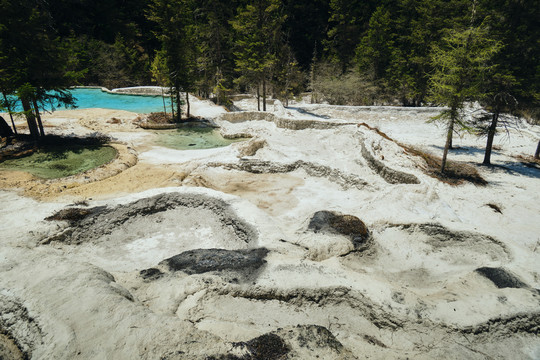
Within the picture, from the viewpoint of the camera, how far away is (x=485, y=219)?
10875 mm

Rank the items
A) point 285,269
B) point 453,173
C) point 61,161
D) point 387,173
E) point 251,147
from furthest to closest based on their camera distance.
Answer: point 251,147, point 453,173, point 61,161, point 387,173, point 285,269

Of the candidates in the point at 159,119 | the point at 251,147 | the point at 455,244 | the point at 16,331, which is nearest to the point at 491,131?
the point at 455,244

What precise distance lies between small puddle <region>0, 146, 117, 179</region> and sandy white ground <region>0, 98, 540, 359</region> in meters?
1.51

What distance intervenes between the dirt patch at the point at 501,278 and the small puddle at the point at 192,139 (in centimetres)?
1813

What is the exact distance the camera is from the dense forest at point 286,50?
15289 millimetres

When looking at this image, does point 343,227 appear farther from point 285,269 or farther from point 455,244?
point 455,244

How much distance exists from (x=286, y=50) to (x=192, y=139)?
26407 mm

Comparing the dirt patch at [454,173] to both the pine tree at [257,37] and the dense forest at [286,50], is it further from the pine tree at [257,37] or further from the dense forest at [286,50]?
the pine tree at [257,37]

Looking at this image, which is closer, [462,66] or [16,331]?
[16,331]

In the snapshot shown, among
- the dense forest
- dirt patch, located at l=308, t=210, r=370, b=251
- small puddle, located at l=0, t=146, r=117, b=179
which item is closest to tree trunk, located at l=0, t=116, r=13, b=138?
the dense forest

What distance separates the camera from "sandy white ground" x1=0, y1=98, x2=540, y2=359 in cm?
384

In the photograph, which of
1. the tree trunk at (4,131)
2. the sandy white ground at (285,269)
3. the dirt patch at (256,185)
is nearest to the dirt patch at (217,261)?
the sandy white ground at (285,269)

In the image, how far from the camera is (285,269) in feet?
18.9

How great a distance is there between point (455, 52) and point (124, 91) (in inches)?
1769
